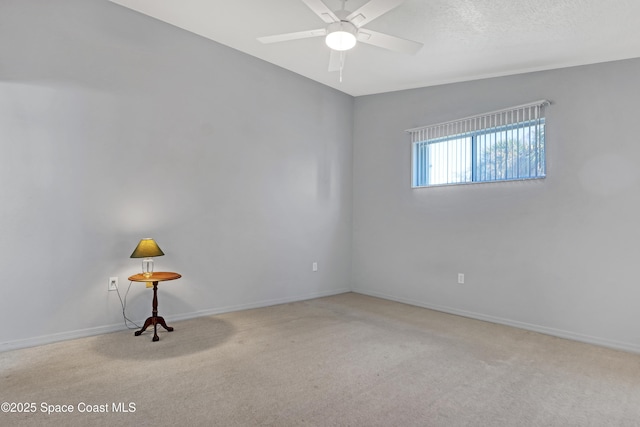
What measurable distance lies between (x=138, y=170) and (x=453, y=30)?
3139 mm

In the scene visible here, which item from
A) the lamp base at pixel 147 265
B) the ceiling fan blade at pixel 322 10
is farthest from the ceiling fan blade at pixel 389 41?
the lamp base at pixel 147 265

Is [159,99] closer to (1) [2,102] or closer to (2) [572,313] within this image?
(1) [2,102]

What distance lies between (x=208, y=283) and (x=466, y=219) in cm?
301

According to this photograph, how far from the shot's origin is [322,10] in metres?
2.31

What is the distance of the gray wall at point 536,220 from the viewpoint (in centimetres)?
305

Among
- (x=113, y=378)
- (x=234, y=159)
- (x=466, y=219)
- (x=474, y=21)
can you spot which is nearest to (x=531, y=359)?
(x=466, y=219)

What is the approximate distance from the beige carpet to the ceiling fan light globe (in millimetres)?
2385

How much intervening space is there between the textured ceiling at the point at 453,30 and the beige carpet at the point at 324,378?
8.59 feet

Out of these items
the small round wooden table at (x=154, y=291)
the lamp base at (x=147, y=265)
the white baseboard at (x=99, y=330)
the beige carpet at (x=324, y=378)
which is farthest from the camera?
the lamp base at (x=147, y=265)

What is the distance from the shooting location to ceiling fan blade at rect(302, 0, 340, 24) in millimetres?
2219

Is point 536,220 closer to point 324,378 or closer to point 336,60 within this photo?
point 336,60

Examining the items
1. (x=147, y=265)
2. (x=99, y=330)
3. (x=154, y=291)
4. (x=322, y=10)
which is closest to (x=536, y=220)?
(x=322, y=10)

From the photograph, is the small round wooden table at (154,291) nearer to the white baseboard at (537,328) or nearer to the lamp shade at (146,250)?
the lamp shade at (146,250)

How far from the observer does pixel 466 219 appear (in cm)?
404
